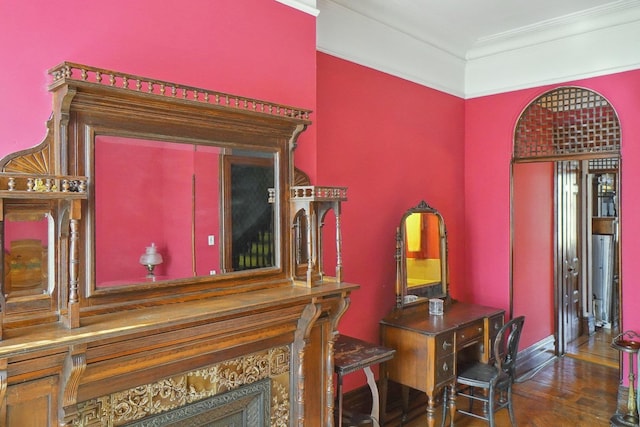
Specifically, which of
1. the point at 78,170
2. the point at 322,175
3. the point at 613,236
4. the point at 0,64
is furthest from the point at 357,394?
the point at 613,236

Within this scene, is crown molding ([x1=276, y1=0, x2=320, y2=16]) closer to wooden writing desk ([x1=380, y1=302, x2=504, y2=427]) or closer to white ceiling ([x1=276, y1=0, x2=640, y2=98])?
white ceiling ([x1=276, y1=0, x2=640, y2=98])

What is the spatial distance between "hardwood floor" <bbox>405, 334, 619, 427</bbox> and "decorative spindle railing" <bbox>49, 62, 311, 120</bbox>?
2.57m

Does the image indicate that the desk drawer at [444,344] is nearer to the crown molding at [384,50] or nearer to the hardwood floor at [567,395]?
Result: the hardwood floor at [567,395]

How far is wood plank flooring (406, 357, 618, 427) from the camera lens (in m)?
3.51

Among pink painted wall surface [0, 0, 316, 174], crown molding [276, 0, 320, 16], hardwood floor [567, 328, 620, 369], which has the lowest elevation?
hardwood floor [567, 328, 620, 369]

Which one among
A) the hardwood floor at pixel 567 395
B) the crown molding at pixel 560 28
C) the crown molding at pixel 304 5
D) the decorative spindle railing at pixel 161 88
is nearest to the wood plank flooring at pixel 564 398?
the hardwood floor at pixel 567 395

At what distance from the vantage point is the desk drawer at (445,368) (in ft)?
10.2

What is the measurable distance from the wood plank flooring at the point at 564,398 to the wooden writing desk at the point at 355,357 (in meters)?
0.98

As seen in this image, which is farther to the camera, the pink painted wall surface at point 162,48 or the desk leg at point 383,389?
the desk leg at point 383,389

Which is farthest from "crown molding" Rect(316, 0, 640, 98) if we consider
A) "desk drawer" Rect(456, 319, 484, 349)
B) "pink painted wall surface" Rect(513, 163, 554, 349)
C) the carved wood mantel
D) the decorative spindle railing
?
"desk drawer" Rect(456, 319, 484, 349)

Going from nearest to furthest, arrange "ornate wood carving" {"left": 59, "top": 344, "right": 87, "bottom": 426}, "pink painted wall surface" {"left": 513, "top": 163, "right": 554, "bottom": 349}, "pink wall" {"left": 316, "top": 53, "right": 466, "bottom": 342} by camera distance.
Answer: "ornate wood carving" {"left": 59, "top": 344, "right": 87, "bottom": 426}
"pink wall" {"left": 316, "top": 53, "right": 466, "bottom": 342}
"pink painted wall surface" {"left": 513, "top": 163, "right": 554, "bottom": 349}

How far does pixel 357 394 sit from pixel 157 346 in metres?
2.05

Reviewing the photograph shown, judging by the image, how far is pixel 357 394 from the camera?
11.0 ft

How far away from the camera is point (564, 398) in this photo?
394 cm
